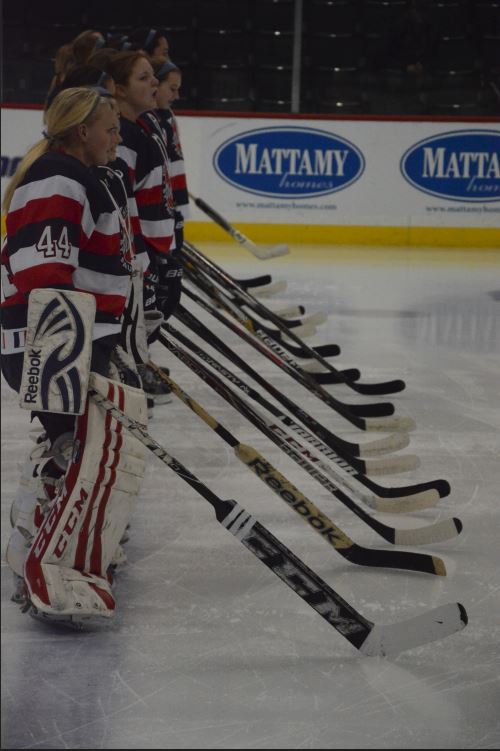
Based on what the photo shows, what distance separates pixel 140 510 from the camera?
250 centimetres

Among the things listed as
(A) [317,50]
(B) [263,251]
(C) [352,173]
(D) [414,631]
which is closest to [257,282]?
(B) [263,251]

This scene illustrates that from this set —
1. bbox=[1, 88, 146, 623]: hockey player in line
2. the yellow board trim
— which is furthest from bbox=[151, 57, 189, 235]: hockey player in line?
the yellow board trim

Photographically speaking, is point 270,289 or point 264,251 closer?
point 270,289

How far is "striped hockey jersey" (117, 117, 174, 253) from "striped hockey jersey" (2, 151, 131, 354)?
89cm

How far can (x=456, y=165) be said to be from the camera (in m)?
7.43

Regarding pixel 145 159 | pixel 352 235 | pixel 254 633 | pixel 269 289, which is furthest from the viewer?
pixel 352 235

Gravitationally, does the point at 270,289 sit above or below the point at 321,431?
below

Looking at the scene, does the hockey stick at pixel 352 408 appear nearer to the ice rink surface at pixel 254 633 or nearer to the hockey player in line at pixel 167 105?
the ice rink surface at pixel 254 633

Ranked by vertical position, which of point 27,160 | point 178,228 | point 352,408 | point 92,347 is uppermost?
point 27,160

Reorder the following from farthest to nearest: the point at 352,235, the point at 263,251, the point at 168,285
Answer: the point at 352,235 < the point at 263,251 < the point at 168,285

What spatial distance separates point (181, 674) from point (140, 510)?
809mm

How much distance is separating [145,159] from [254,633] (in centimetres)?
126

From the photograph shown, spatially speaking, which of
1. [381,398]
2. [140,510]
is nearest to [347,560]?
[140,510]

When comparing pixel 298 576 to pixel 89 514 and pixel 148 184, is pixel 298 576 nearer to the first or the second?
pixel 89 514
